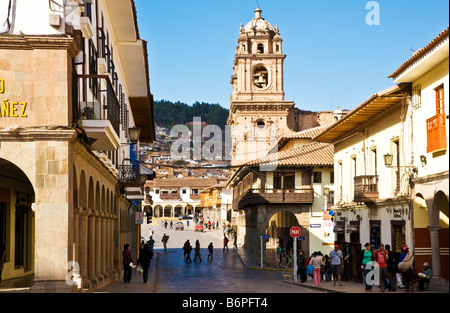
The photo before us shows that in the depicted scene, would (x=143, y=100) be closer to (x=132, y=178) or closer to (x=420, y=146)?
(x=132, y=178)

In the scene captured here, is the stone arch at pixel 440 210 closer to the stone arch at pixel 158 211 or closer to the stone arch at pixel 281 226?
the stone arch at pixel 281 226

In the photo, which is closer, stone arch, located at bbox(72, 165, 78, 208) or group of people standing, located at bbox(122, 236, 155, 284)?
stone arch, located at bbox(72, 165, 78, 208)

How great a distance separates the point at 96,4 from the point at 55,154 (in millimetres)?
8071

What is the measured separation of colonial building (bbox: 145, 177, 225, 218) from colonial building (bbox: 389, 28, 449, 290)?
131 meters

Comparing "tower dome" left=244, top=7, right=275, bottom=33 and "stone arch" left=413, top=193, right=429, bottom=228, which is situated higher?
"tower dome" left=244, top=7, right=275, bottom=33

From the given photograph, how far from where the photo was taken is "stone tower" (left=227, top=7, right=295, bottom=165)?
87.6 metres

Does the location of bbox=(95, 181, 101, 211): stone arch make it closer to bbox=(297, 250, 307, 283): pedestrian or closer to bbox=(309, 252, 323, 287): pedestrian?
bbox=(309, 252, 323, 287): pedestrian

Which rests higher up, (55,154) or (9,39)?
(9,39)

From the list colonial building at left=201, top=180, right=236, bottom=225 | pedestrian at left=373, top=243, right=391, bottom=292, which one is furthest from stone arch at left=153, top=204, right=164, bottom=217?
pedestrian at left=373, top=243, right=391, bottom=292

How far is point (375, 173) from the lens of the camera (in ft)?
90.0

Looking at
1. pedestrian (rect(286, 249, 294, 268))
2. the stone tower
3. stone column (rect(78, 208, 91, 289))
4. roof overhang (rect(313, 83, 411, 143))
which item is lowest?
pedestrian (rect(286, 249, 294, 268))

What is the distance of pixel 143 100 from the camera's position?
127 feet

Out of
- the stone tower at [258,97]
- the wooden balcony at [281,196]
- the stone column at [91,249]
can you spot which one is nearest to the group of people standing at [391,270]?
the stone column at [91,249]

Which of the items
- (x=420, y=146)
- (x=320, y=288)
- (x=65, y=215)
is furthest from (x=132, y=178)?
(x=65, y=215)
